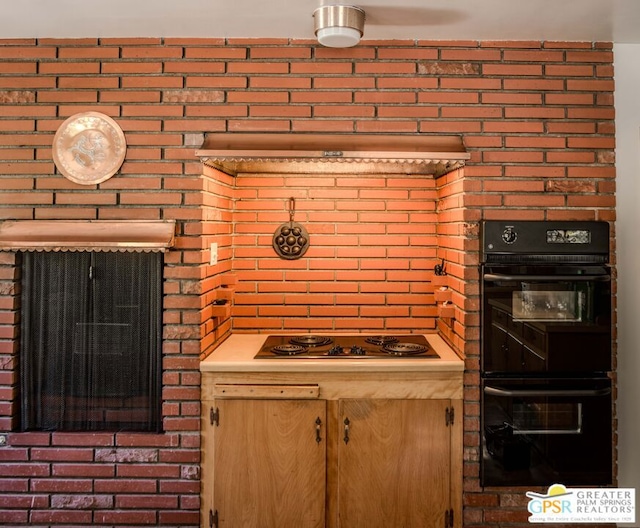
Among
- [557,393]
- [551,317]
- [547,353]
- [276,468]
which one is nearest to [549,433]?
[557,393]

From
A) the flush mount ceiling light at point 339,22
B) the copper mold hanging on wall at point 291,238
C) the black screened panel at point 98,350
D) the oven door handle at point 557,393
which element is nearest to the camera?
the flush mount ceiling light at point 339,22

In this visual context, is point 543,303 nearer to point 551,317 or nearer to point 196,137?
point 551,317

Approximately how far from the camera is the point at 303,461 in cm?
266

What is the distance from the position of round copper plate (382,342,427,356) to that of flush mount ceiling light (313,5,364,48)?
163cm

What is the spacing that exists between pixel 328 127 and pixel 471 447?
6.18 feet

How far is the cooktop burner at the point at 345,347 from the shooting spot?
9.12ft

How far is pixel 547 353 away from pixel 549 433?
16.6 inches

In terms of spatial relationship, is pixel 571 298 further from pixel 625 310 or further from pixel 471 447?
pixel 471 447

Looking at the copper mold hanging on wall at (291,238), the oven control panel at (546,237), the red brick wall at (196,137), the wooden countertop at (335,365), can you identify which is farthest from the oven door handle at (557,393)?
the copper mold hanging on wall at (291,238)

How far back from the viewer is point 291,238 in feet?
11.1

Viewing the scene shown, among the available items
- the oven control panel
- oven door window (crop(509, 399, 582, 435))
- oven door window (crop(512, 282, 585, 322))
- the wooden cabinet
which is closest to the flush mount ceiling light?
the oven control panel

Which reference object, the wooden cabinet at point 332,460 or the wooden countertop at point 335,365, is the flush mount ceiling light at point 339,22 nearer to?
the wooden countertop at point 335,365

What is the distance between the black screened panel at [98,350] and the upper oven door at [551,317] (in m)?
1.85

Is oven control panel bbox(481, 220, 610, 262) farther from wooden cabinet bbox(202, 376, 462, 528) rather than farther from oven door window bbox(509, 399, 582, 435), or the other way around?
wooden cabinet bbox(202, 376, 462, 528)
